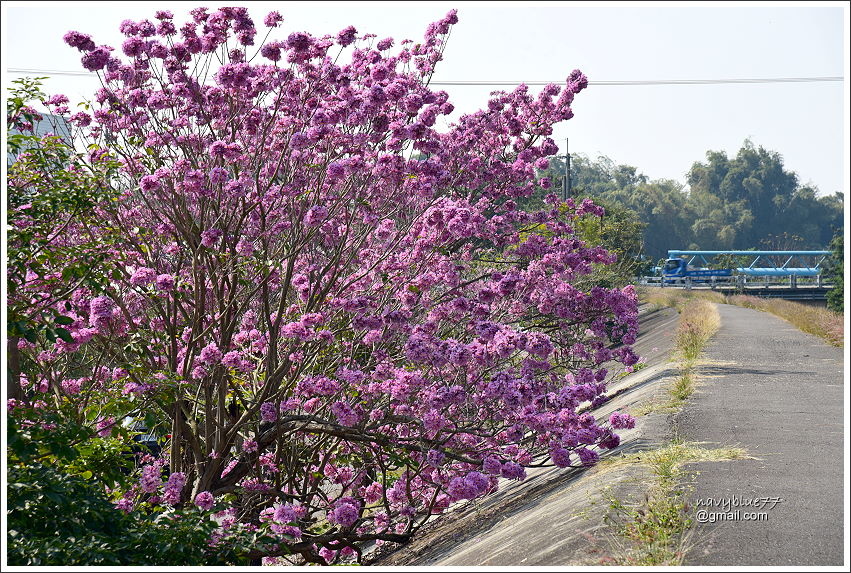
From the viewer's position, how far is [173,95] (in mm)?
8266

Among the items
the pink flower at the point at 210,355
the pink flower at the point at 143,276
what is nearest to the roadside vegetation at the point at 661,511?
the pink flower at the point at 210,355

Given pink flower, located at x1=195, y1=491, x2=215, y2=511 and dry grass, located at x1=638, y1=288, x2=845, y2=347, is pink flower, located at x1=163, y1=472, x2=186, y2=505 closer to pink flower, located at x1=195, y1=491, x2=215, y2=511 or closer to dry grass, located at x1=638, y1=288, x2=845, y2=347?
pink flower, located at x1=195, y1=491, x2=215, y2=511

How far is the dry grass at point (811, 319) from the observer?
64.6 feet

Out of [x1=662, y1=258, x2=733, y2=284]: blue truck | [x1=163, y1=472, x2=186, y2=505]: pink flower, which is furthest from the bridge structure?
[x1=163, y1=472, x2=186, y2=505]: pink flower

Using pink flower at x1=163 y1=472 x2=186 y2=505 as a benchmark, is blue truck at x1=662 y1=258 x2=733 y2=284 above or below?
above

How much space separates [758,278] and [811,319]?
4671cm

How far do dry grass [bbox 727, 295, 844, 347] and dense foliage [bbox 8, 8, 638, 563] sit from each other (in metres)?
12.0

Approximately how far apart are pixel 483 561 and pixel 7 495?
3.20 metres

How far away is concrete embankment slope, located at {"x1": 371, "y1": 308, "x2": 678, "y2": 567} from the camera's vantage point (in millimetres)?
6051

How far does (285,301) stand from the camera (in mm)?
8664

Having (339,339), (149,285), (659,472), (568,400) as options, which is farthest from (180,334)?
(659,472)

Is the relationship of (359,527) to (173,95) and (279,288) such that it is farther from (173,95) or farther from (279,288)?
(173,95)

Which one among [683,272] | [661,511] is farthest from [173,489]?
[683,272]

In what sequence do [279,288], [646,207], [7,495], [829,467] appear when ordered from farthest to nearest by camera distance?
[646,207] → [279,288] → [829,467] → [7,495]
